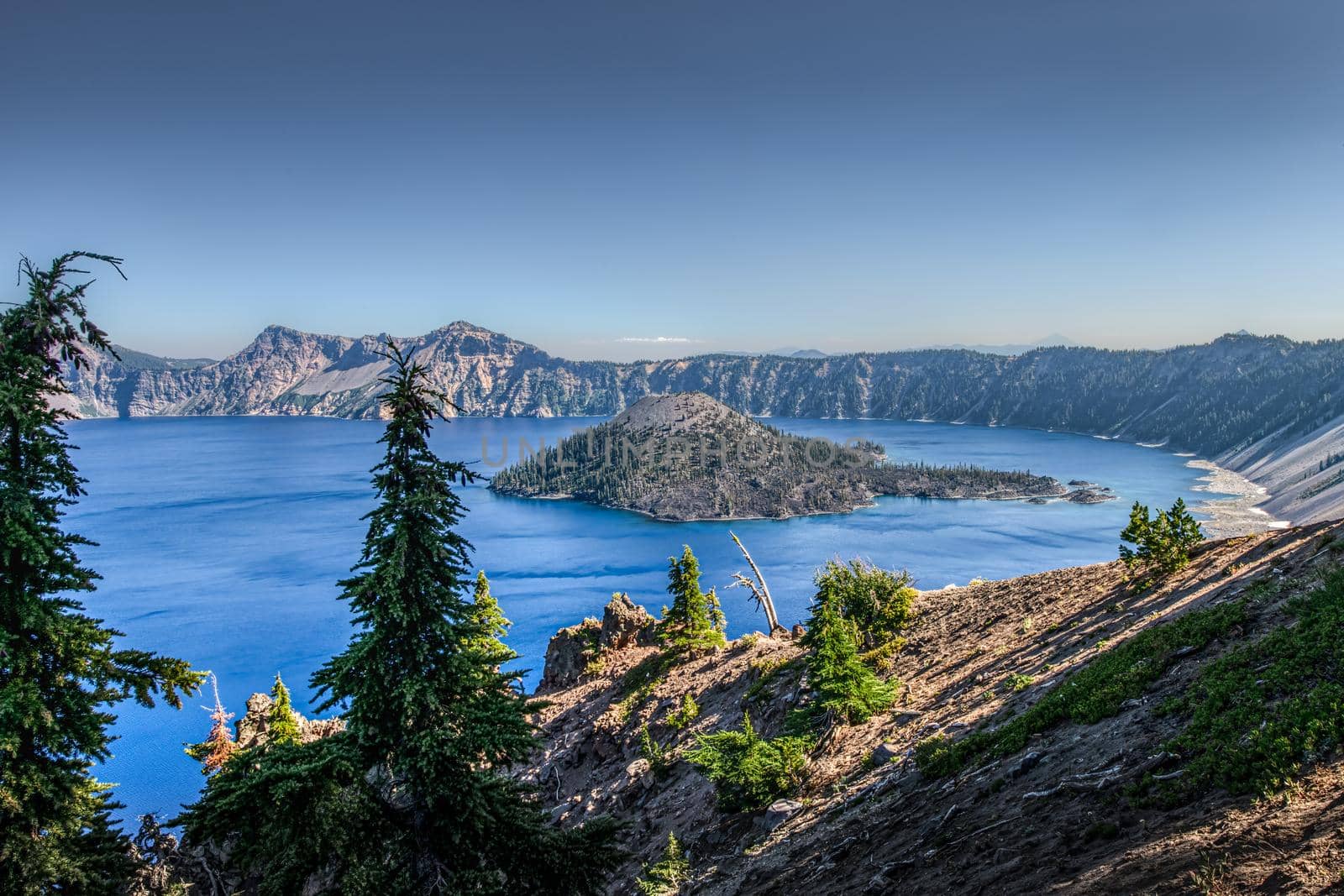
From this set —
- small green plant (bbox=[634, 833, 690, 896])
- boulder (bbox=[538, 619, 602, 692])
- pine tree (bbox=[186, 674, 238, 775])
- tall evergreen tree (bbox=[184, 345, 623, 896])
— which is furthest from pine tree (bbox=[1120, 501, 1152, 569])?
pine tree (bbox=[186, 674, 238, 775])

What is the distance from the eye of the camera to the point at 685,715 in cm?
2947

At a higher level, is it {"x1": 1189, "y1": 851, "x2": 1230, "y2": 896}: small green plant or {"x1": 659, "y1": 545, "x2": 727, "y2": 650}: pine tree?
{"x1": 1189, "y1": 851, "x2": 1230, "y2": 896}: small green plant

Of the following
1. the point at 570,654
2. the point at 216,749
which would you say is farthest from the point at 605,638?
the point at 216,749

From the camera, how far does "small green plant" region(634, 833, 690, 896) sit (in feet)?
61.1

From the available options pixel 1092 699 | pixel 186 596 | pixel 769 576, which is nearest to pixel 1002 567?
pixel 769 576

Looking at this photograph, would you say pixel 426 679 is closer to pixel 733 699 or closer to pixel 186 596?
pixel 733 699

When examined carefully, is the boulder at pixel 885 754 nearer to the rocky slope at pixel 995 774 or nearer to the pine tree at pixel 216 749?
the rocky slope at pixel 995 774

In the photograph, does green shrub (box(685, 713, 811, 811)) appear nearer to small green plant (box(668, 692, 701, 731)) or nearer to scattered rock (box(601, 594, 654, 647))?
small green plant (box(668, 692, 701, 731))

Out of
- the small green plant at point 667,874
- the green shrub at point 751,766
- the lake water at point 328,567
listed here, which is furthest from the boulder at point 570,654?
the lake water at point 328,567

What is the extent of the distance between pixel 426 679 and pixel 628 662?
31.2 meters

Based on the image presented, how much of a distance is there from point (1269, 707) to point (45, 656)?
A: 1969 cm

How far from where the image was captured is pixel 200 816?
8.91m

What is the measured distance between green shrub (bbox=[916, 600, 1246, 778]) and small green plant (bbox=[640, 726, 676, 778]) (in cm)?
1257

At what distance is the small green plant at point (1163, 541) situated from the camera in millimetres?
23609
